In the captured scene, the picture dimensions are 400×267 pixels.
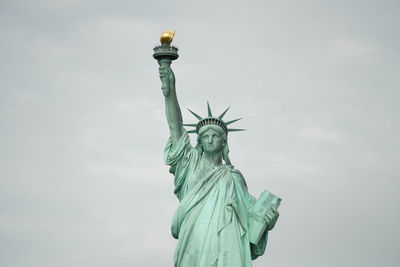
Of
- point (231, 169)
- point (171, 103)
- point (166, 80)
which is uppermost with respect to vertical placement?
point (166, 80)

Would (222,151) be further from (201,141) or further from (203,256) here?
(203,256)

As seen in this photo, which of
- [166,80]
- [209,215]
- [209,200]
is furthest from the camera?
[166,80]

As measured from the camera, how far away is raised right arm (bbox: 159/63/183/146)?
30844 millimetres

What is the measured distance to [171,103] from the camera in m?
30.9

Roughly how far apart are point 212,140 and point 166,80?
1.60 metres

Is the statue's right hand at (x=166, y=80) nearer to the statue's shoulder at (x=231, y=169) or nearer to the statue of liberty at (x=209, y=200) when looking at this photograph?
the statue of liberty at (x=209, y=200)

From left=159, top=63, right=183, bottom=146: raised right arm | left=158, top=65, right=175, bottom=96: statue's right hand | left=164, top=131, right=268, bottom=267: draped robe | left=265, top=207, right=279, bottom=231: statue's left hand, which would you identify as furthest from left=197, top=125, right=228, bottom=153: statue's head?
left=265, top=207, right=279, bottom=231: statue's left hand

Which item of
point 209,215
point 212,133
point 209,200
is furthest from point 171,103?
point 209,215

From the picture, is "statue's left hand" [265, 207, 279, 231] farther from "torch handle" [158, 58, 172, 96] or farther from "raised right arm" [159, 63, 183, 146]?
"torch handle" [158, 58, 172, 96]

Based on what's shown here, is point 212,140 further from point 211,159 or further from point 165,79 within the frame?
point 165,79

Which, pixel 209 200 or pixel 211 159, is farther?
pixel 211 159

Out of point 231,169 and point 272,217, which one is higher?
point 231,169

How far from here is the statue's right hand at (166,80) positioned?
30.8m

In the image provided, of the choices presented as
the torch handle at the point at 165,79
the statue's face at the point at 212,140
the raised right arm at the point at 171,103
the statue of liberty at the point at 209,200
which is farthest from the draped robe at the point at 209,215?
the torch handle at the point at 165,79
